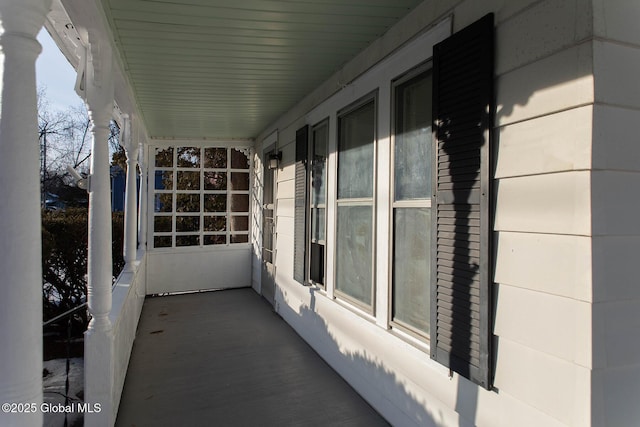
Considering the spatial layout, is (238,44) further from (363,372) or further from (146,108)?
(363,372)

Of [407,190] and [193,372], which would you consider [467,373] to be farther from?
[193,372]

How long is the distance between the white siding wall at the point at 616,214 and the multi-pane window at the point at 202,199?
253 inches

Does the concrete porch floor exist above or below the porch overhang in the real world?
below

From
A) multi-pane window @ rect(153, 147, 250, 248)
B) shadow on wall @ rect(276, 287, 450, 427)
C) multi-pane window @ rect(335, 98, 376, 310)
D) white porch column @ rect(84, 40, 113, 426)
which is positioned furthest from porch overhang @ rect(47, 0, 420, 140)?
multi-pane window @ rect(153, 147, 250, 248)

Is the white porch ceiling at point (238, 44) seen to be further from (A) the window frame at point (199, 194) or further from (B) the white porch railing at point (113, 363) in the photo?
(A) the window frame at point (199, 194)

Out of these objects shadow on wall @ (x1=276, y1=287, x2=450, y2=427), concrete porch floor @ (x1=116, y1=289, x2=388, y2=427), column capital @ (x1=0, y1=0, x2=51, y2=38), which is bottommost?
concrete porch floor @ (x1=116, y1=289, x2=388, y2=427)

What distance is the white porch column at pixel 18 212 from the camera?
3.82ft

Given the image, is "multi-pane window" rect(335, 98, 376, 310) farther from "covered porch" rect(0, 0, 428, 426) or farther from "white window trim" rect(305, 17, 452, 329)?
"covered porch" rect(0, 0, 428, 426)

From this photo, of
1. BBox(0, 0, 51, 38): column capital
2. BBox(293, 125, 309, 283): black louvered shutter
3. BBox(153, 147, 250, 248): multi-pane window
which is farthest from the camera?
BBox(153, 147, 250, 248): multi-pane window

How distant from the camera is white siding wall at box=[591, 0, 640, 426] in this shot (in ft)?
4.56

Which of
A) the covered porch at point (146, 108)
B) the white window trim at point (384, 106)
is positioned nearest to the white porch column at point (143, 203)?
the covered porch at point (146, 108)

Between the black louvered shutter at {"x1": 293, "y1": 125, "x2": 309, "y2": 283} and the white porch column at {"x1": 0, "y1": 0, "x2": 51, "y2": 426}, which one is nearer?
the white porch column at {"x1": 0, "y1": 0, "x2": 51, "y2": 426}

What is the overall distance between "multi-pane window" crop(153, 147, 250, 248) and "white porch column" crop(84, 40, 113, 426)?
460cm

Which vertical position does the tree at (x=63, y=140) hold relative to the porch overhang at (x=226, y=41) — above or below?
above
